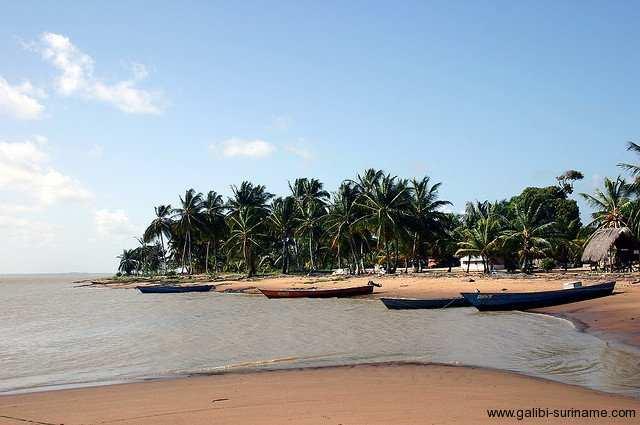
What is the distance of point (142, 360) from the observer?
17000 mm

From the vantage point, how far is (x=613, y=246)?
144 feet

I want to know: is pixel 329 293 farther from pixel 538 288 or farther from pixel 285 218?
pixel 285 218

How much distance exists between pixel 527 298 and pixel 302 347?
14863 millimetres

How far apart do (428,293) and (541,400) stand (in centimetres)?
3121

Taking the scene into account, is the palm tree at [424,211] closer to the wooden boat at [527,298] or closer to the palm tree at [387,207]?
the palm tree at [387,207]

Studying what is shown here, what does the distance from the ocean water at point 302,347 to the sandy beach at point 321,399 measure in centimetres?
132

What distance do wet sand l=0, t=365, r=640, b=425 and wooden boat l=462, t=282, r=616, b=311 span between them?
1566cm

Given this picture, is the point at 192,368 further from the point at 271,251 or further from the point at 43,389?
the point at 271,251

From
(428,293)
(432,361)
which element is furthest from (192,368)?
(428,293)

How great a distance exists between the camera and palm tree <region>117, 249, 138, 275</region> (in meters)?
126

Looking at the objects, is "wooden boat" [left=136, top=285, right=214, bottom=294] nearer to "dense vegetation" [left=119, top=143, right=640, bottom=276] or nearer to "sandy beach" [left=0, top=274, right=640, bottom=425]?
"dense vegetation" [left=119, top=143, right=640, bottom=276]

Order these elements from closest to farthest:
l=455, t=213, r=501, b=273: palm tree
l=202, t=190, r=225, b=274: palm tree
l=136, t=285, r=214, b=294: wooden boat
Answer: l=455, t=213, r=501, b=273: palm tree, l=136, t=285, r=214, b=294: wooden boat, l=202, t=190, r=225, b=274: palm tree

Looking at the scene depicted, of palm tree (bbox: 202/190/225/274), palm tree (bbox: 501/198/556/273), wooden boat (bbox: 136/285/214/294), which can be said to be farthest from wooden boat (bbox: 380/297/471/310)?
palm tree (bbox: 202/190/225/274)

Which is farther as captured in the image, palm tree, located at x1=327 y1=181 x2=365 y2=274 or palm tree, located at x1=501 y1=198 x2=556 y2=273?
palm tree, located at x1=327 y1=181 x2=365 y2=274
